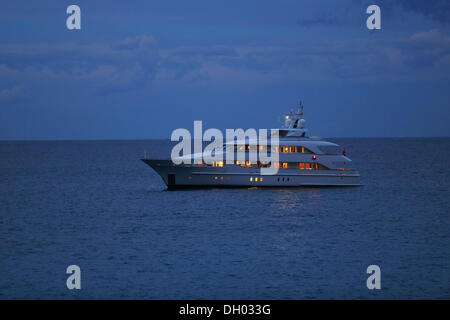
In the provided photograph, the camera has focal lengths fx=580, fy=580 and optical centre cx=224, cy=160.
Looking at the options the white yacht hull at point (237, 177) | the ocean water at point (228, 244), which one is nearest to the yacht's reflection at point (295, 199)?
the ocean water at point (228, 244)

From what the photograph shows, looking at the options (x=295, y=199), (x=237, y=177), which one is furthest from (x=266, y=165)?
(x=295, y=199)

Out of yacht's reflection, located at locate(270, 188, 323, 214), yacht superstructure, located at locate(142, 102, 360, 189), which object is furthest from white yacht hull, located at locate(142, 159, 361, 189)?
yacht's reflection, located at locate(270, 188, 323, 214)

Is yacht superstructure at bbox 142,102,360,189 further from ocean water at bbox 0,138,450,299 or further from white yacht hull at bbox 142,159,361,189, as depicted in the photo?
ocean water at bbox 0,138,450,299

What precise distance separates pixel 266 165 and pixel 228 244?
85.9ft

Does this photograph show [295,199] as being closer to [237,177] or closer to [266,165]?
[266,165]

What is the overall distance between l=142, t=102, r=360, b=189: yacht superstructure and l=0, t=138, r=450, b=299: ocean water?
1.39 m

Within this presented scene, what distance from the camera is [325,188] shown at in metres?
66.9

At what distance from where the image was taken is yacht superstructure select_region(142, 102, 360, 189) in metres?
61.7

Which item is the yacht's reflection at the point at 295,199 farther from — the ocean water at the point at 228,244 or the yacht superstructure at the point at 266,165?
the yacht superstructure at the point at 266,165

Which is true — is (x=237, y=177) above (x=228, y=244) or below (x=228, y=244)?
above

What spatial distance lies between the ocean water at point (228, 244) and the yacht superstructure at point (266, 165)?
1.39m

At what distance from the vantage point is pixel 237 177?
62094 mm
